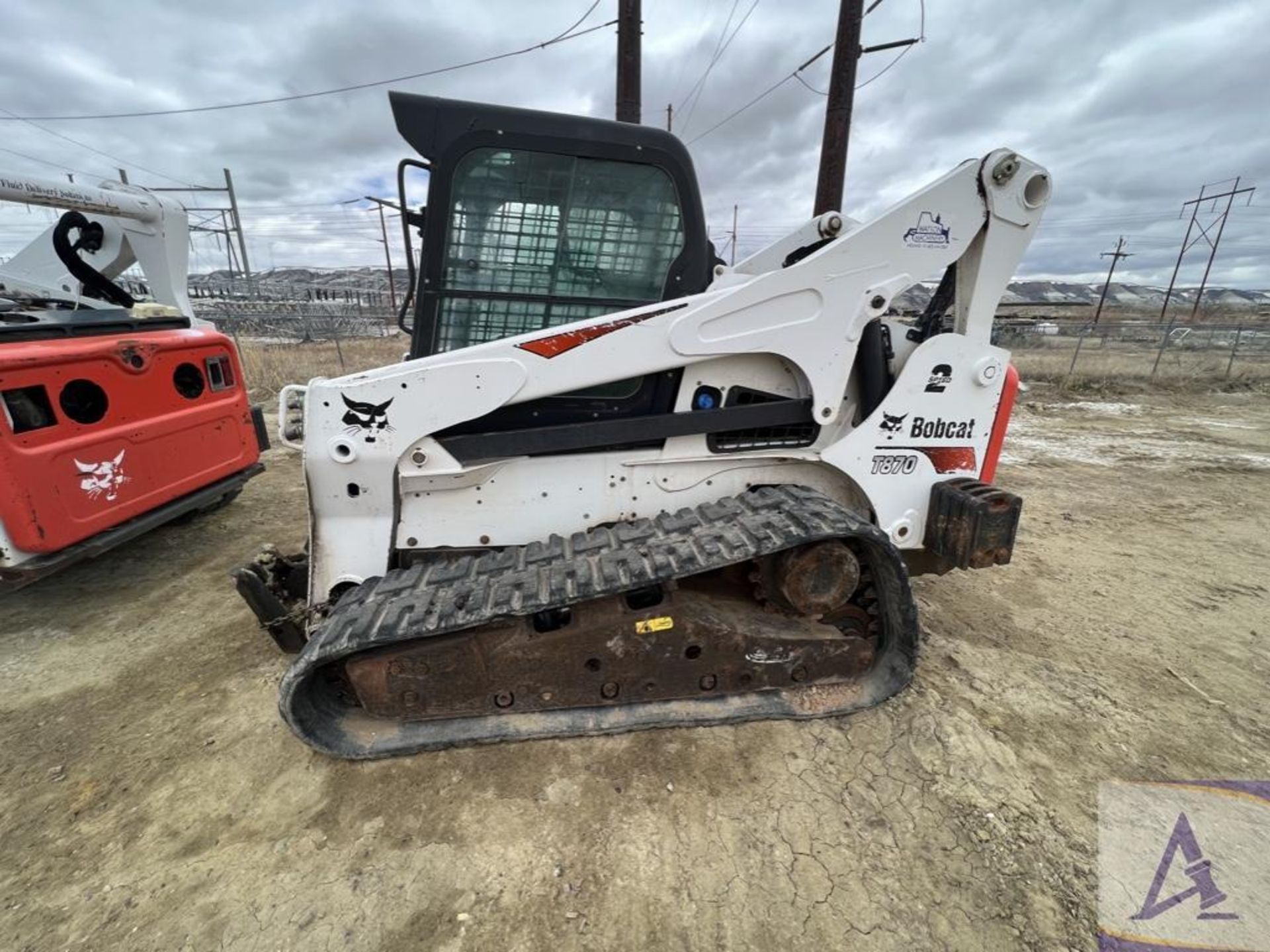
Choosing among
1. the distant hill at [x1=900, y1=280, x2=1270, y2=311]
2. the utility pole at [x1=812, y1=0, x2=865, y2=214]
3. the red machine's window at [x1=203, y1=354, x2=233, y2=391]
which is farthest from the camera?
the distant hill at [x1=900, y1=280, x2=1270, y2=311]

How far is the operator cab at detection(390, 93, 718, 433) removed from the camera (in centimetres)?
230

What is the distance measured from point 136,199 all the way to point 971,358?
6.38 meters

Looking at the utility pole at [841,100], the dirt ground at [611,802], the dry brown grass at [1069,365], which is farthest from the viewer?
the dry brown grass at [1069,365]

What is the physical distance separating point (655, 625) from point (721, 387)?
1109 millimetres

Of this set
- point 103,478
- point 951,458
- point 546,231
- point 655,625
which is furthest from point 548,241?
point 103,478

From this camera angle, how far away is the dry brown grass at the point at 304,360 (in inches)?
414

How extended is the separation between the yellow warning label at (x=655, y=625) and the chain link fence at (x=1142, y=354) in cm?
1158

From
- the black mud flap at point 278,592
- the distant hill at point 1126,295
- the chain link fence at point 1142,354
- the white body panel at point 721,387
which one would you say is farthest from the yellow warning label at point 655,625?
the distant hill at point 1126,295

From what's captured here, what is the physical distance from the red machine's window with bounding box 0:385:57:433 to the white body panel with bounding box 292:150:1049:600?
71.4 inches

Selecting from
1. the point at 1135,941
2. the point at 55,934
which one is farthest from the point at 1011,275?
the point at 55,934

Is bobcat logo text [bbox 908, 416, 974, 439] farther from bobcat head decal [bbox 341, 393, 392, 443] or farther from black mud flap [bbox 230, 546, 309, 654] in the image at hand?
black mud flap [bbox 230, 546, 309, 654]

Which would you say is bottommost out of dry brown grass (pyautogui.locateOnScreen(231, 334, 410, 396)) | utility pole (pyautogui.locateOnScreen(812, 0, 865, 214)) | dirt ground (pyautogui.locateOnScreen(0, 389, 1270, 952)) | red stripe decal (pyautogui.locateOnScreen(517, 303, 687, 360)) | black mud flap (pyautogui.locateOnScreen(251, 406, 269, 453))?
dirt ground (pyautogui.locateOnScreen(0, 389, 1270, 952))

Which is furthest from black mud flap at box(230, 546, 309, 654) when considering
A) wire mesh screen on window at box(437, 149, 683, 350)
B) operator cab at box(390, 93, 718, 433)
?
wire mesh screen on window at box(437, 149, 683, 350)

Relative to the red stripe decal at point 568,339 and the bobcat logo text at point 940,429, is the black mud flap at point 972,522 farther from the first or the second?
the red stripe decal at point 568,339
